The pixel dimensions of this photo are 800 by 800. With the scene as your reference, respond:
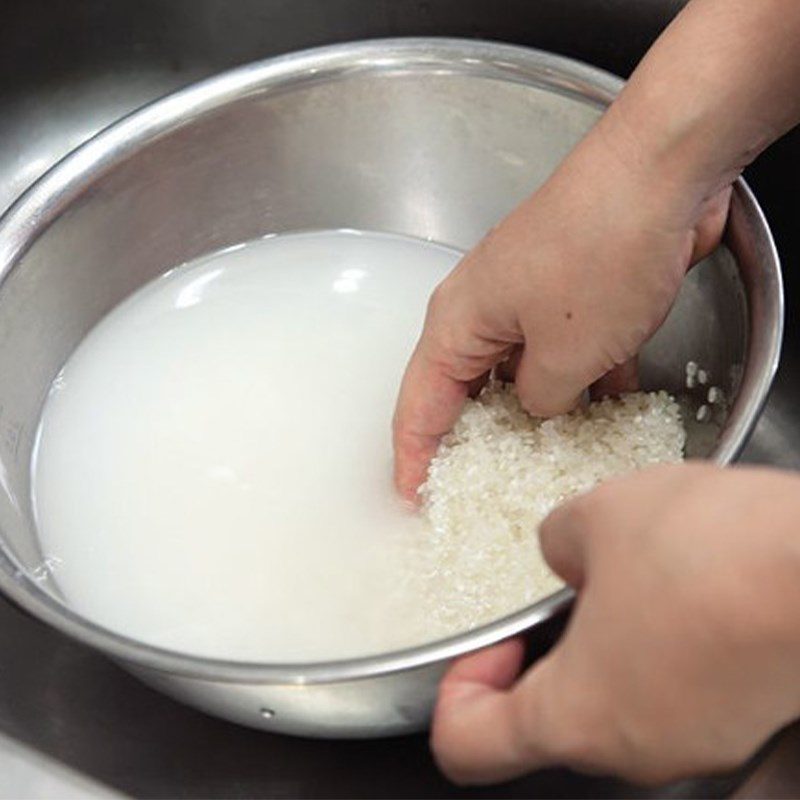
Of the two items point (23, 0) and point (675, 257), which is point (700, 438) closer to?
point (675, 257)

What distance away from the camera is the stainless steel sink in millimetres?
646

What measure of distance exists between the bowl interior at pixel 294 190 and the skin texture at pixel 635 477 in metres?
0.11

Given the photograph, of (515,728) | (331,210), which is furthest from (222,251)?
(515,728)

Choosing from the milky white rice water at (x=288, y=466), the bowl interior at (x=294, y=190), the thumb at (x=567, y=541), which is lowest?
the thumb at (x=567, y=541)

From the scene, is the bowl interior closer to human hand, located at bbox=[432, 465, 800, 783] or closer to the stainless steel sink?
the stainless steel sink

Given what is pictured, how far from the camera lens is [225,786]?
646mm

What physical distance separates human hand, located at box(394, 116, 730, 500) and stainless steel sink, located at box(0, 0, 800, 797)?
0.18 m

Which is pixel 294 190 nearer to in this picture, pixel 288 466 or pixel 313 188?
pixel 313 188

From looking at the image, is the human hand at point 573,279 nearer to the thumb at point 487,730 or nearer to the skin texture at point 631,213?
the skin texture at point 631,213

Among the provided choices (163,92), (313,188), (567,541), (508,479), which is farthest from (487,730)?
(163,92)

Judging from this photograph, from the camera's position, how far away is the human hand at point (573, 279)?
58 cm

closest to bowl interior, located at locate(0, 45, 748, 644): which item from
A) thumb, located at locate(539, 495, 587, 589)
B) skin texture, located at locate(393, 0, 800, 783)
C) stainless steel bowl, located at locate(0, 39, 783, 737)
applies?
stainless steel bowl, located at locate(0, 39, 783, 737)

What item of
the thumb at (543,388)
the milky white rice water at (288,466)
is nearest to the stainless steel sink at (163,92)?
the milky white rice water at (288,466)

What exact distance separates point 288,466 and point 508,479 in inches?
5.2
